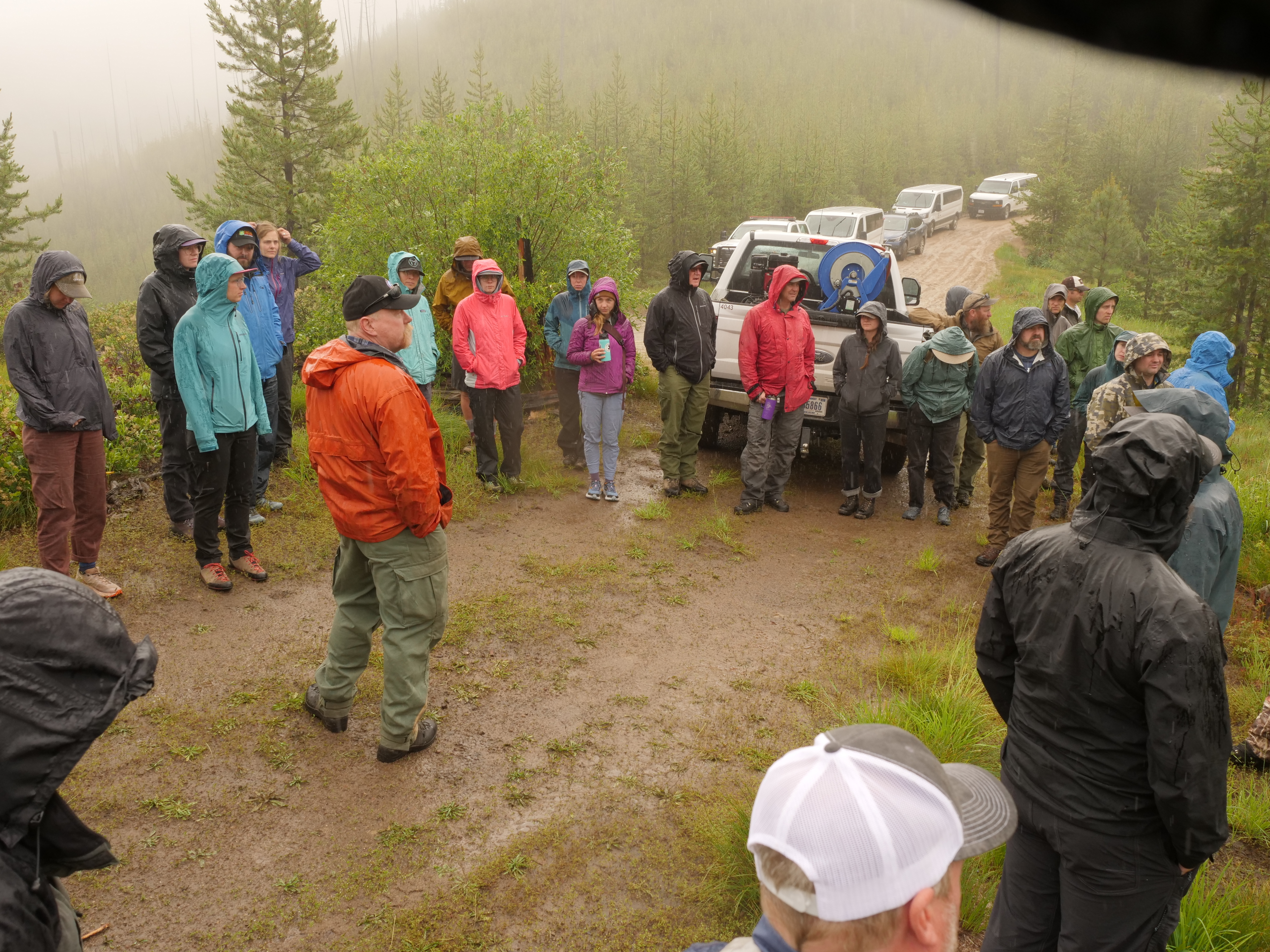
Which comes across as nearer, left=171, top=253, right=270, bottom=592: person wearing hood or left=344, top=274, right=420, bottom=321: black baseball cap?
left=344, top=274, right=420, bottom=321: black baseball cap

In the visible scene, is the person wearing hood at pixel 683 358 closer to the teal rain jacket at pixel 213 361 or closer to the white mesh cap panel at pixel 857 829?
the teal rain jacket at pixel 213 361

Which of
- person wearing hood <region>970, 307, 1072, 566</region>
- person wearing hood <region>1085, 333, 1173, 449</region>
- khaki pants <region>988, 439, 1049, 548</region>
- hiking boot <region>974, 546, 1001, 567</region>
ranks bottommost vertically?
hiking boot <region>974, 546, 1001, 567</region>

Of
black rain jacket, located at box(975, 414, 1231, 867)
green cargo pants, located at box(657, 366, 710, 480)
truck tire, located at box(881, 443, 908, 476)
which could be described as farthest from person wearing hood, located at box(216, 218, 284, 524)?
truck tire, located at box(881, 443, 908, 476)

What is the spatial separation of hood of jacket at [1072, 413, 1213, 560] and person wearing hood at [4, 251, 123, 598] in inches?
197

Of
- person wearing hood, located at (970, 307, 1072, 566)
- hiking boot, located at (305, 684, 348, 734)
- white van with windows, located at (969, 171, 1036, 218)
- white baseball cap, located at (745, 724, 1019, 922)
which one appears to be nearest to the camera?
white baseball cap, located at (745, 724, 1019, 922)

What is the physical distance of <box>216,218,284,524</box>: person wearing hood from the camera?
19.8ft

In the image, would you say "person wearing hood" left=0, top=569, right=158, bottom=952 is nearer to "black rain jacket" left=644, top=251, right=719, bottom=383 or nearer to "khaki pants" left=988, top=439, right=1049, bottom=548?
"black rain jacket" left=644, top=251, right=719, bottom=383

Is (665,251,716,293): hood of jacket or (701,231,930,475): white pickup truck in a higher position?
(665,251,716,293): hood of jacket

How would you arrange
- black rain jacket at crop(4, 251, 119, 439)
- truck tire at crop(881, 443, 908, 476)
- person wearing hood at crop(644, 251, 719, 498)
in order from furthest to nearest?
truck tire at crop(881, 443, 908, 476)
person wearing hood at crop(644, 251, 719, 498)
black rain jacket at crop(4, 251, 119, 439)

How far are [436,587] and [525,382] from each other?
6815 mm

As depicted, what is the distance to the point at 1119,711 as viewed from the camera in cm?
217

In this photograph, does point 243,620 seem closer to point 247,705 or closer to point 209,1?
point 247,705

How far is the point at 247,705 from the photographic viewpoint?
4.40 m

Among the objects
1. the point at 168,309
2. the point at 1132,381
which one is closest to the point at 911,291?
the point at 1132,381
